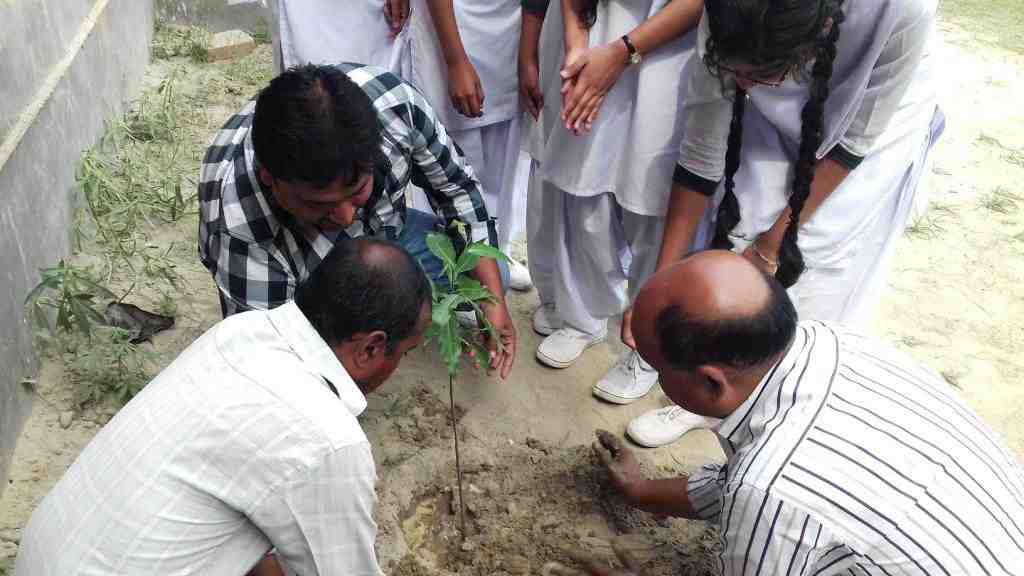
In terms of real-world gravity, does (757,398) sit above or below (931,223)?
above

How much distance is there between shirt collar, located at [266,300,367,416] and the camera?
4.91ft

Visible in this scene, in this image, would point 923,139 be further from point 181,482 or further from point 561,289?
point 181,482

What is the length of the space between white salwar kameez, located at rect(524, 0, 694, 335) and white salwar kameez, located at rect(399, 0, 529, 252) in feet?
0.56

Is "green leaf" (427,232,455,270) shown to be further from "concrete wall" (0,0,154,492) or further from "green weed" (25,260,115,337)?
"concrete wall" (0,0,154,492)

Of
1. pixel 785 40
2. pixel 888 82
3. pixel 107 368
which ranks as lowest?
pixel 107 368

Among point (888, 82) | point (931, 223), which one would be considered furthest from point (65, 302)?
point (931, 223)

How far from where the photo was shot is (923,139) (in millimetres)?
2346

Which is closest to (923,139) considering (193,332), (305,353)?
(305,353)

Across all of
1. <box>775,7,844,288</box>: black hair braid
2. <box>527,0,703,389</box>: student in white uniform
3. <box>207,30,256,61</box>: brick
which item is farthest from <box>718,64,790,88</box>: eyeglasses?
<box>207,30,256,61</box>: brick

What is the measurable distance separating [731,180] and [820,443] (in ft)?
3.67

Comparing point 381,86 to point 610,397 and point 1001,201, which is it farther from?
point 1001,201

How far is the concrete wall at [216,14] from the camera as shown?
17.8 ft

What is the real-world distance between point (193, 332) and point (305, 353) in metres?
1.74

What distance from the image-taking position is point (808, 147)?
2.16m
